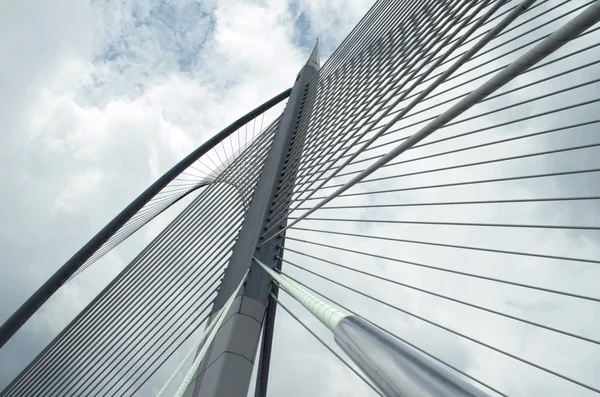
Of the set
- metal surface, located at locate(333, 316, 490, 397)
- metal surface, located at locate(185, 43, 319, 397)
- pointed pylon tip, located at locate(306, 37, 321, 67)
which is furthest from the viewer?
pointed pylon tip, located at locate(306, 37, 321, 67)

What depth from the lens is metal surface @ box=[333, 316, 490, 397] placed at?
975 mm

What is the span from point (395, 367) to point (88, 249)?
9.13 meters

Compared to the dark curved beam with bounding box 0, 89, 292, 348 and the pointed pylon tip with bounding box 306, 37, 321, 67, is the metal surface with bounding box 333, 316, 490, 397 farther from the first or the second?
the pointed pylon tip with bounding box 306, 37, 321, 67

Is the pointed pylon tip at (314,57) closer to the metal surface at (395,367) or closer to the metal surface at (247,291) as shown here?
the metal surface at (247,291)

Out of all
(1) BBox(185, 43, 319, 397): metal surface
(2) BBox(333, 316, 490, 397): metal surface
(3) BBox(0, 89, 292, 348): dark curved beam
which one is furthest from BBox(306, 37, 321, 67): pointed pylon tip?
(2) BBox(333, 316, 490, 397): metal surface

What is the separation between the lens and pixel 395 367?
1.19 meters

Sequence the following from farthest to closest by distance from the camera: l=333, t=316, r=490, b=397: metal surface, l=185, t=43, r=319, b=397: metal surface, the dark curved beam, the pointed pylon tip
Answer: the pointed pylon tip
the dark curved beam
l=185, t=43, r=319, b=397: metal surface
l=333, t=316, r=490, b=397: metal surface

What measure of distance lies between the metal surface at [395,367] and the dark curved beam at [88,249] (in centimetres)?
869

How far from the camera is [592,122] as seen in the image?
2365 mm

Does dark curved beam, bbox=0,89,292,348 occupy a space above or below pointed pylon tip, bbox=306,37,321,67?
below

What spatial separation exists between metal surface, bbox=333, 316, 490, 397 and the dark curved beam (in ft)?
28.5

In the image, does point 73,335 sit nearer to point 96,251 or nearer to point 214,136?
point 96,251

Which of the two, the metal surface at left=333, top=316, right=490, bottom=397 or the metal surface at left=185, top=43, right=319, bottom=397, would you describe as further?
the metal surface at left=185, top=43, right=319, bottom=397

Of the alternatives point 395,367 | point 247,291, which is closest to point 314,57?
point 247,291
